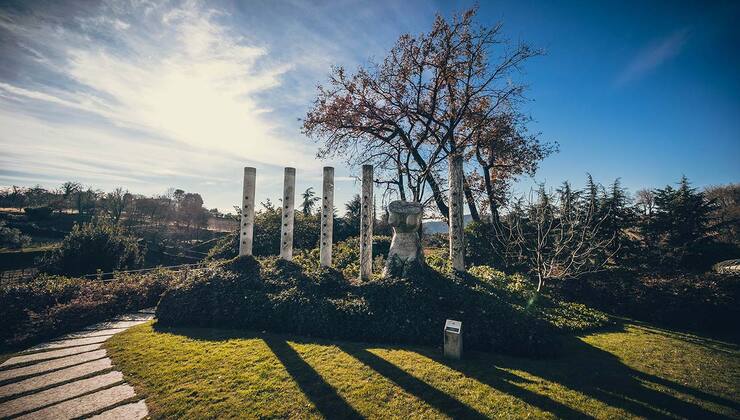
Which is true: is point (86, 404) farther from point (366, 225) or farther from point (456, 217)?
point (456, 217)

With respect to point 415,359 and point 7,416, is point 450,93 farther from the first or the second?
point 7,416

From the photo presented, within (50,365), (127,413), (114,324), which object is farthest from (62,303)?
(127,413)

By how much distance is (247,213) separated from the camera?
38.1 ft

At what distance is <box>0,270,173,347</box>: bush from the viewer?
8.69m

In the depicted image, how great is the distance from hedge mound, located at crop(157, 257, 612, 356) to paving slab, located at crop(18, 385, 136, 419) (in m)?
3.49

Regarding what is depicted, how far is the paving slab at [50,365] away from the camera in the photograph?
632 centimetres

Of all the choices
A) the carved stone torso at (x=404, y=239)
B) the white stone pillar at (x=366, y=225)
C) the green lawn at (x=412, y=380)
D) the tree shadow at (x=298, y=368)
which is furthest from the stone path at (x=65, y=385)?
the carved stone torso at (x=404, y=239)

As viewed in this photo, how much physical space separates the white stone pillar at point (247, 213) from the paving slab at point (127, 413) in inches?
257

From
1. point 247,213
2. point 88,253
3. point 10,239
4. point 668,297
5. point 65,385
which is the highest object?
point 247,213

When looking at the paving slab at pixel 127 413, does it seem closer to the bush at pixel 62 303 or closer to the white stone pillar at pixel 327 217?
the bush at pixel 62 303

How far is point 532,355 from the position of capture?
23.2ft

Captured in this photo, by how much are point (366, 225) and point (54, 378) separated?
Result: 873 cm

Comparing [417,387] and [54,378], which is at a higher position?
[417,387]

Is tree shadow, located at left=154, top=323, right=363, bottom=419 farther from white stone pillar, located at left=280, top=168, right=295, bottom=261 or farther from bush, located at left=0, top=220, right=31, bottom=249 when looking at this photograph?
bush, located at left=0, top=220, right=31, bottom=249
